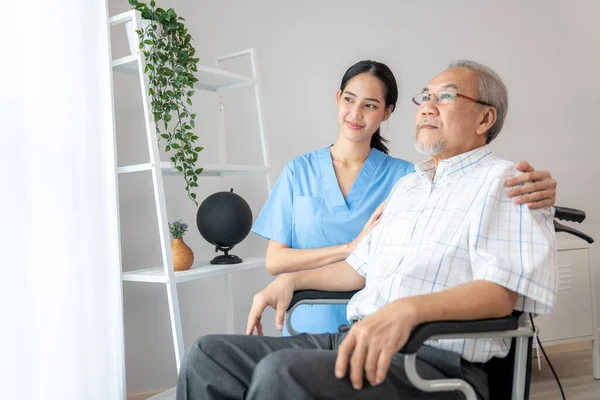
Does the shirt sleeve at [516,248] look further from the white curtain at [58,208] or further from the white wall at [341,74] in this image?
the white wall at [341,74]

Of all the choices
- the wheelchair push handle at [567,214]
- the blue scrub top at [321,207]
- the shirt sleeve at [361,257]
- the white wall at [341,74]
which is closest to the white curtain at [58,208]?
the white wall at [341,74]

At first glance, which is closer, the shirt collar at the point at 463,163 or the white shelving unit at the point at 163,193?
the shirt collar at the point at 463,163

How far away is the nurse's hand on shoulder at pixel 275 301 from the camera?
1430 mm

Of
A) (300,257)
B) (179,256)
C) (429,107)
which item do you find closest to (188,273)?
(179,256)

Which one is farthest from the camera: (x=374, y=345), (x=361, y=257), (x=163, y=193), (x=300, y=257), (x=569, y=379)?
(x=569, y=379)

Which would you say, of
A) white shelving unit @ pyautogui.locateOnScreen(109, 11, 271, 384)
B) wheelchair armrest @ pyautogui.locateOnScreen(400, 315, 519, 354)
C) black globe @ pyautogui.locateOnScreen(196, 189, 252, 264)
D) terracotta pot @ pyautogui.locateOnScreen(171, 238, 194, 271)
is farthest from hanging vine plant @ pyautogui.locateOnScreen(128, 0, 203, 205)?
wheelchair armrest @ pyautogui.locateOnScreen(400, 315, 519, 354)

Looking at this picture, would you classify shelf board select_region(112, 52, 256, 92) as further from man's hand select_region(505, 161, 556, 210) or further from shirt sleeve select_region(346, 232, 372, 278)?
man's hand select_region(505, 161, 556, 210)

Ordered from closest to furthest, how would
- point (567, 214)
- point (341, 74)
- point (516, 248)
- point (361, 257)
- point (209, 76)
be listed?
point (516, 248), point (567, 214), point (361, 257), point (209, 76), point (341, 74)

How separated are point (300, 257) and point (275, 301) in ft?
1.24

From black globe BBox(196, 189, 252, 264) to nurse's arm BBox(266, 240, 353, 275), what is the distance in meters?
0.46

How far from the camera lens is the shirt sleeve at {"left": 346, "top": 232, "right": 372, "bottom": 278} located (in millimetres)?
1581

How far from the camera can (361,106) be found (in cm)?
188

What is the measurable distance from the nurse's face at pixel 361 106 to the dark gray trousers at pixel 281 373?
677mm

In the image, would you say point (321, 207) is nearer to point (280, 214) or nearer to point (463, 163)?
point (280, 214)
